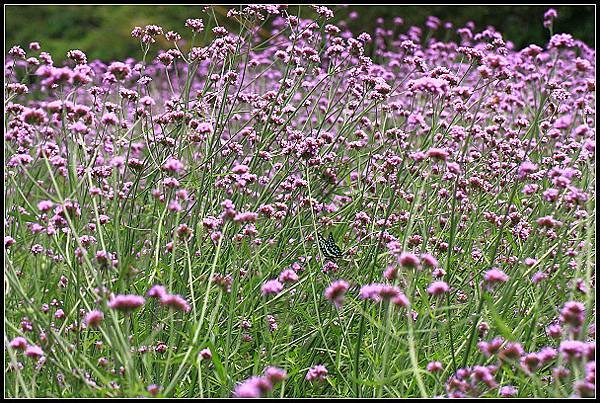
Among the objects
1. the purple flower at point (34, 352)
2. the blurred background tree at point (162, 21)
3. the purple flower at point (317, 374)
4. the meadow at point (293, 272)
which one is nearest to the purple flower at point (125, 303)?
the meadow at point (293, 272)

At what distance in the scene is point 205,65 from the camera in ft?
22.2

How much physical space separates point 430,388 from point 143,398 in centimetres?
88

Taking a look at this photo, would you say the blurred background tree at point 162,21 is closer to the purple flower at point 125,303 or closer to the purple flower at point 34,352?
the purple flower at point 34,352

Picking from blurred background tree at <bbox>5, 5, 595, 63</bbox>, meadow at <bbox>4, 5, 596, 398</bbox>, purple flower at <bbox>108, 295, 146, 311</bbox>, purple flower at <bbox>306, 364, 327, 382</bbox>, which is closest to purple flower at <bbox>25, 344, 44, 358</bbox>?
meadow at <bbox>4, 5, 596, 398</bbox>

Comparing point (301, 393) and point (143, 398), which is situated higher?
point (143, 398)

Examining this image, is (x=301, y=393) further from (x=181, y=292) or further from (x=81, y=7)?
(x=81, y=7)

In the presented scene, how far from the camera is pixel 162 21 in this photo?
9.34 m

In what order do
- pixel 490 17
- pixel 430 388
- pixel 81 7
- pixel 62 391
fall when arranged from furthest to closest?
pixel 81 7 → pixel 490 17 → pixel 430 388 → pixel 62 391

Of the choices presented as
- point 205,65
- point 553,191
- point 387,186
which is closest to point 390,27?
point 205,65

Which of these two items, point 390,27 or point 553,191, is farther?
point 390,27

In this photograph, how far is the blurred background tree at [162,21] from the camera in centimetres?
858

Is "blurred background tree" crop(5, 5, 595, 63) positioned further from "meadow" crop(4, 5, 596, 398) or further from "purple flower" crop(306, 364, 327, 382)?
"purple flower" crop(306, 364, 327, 382)

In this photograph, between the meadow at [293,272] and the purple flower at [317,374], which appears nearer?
the meadow at [293,272]

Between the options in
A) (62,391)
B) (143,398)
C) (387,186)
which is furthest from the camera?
(387,186)
